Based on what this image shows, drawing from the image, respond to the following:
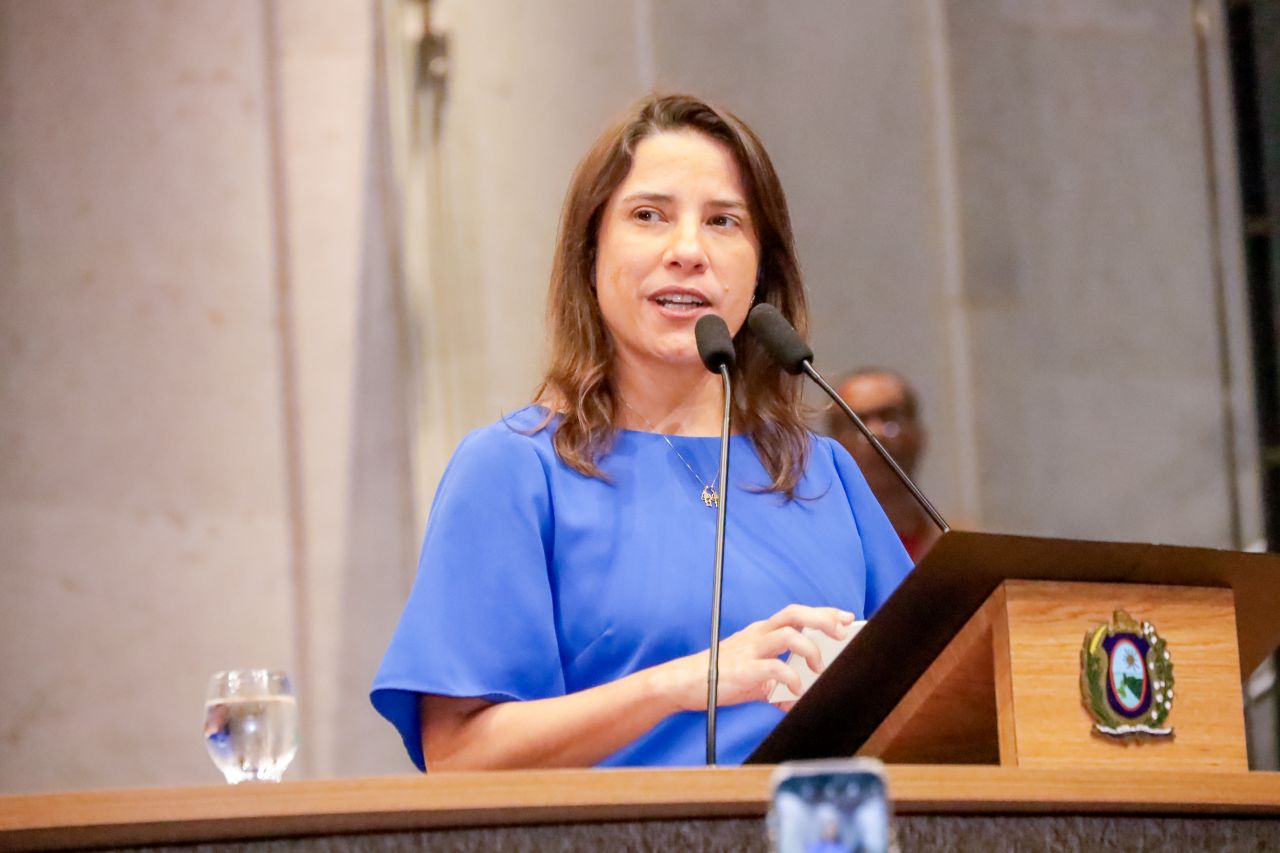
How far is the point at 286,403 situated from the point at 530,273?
63 cm

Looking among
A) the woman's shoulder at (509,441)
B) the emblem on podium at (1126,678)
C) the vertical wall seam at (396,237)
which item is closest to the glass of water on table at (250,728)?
the woman's shoulder at (509,441)

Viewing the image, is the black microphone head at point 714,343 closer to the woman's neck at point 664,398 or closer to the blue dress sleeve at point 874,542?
the woman's neck at point 664,398

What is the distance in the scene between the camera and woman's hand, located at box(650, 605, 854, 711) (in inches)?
65.4

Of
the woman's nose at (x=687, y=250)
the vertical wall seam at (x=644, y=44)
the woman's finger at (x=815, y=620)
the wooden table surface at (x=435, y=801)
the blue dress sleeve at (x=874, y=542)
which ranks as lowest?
the wooden table surface at (x=435, y=801)

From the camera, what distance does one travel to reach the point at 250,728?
1.90 m

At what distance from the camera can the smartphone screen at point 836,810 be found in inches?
32.7

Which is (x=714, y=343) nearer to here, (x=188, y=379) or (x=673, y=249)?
(x=673, y=249)

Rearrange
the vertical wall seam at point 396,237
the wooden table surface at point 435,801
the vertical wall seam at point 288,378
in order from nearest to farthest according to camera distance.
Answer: the wooden table surface at point 435,801
the vertical wall seam at point 288,378
the vertical wall seam at point 396,237

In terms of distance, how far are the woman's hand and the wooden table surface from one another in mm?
335

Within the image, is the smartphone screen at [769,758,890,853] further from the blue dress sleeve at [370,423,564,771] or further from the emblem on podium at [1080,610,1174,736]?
the blue dress sleeve at [370,423,564,771]

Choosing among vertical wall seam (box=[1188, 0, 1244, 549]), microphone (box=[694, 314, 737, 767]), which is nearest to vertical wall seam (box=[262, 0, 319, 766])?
microphone (box=[694, 314, 737, 767])

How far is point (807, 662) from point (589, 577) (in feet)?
1.22

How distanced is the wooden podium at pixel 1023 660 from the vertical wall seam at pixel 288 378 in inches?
95.6

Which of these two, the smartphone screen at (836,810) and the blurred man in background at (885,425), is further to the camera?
the blurred man in background at (885,425)
